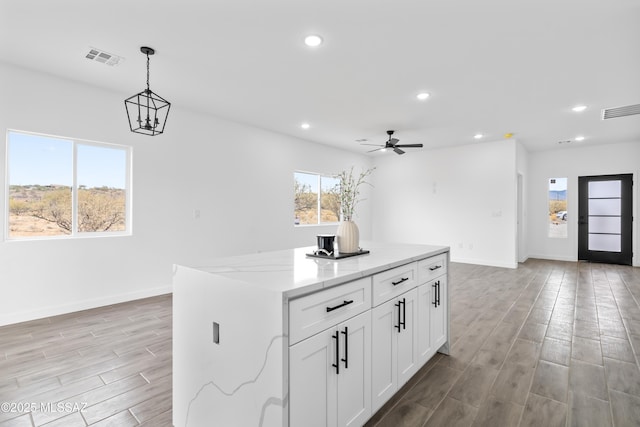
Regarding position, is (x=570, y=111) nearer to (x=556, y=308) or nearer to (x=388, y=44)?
(x=556, y=308)

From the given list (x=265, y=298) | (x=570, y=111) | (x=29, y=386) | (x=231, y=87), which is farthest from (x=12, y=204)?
(x=570, y=111)

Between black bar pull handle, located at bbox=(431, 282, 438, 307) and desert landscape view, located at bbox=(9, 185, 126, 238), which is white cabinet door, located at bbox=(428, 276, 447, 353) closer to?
black bar pull handle, located at bbox=(431, 282, 438, 307)

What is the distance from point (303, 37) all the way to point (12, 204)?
11.3 ft

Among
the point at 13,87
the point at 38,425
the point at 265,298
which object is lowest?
the point at 38,425

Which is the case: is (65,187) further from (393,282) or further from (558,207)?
(558,207)

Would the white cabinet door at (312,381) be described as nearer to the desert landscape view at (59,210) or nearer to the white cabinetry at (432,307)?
the white cabinetry at (432,307)

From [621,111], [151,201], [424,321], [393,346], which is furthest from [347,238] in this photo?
[621,111]

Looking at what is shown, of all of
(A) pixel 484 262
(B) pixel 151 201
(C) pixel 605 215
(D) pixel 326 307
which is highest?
(B) pixel 151 201

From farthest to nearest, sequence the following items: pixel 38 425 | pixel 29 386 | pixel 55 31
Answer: pixel 55 31 < pixel 29 386 < pixel 38 425

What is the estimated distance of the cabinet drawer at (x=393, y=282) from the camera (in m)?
1.77

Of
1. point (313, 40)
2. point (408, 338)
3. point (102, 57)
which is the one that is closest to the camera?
point (408, 338)

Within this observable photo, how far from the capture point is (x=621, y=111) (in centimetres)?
449

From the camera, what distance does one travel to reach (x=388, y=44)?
2.77 metres

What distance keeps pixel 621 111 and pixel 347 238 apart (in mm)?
4952
